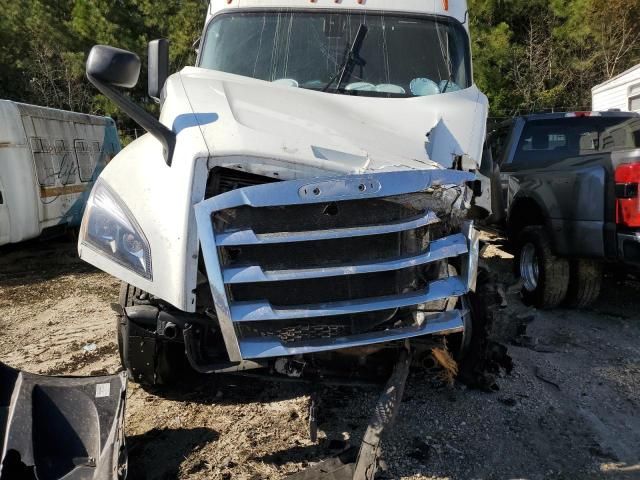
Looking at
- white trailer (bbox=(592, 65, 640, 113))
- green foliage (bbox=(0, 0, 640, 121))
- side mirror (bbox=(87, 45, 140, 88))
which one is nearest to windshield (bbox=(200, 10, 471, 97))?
side mirror (bbox=(87, 45, 140, 88))

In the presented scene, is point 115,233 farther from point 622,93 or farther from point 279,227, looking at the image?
point 622,93

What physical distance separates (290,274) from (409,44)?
2.62 m

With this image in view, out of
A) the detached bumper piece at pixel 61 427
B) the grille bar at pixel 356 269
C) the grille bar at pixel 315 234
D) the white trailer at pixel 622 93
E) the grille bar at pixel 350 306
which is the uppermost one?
the white trailer at pixel 622 93

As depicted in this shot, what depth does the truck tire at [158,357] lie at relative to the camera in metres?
3.34

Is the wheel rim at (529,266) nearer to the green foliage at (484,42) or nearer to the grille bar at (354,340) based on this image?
the grille bar at (354,340)

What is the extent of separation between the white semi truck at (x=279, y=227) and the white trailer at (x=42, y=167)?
599cm

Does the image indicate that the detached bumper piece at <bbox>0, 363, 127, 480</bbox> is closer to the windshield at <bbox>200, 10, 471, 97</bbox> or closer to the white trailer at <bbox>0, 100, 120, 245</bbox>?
the windshield at <bbox>200, 10, 471, 97</bbox>

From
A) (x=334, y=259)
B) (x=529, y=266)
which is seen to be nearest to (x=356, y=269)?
(x=334, y=259)

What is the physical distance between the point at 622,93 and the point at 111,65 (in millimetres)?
12883

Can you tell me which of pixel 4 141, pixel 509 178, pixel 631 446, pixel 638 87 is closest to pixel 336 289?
pixel 631 446

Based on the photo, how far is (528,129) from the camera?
709 centimetres

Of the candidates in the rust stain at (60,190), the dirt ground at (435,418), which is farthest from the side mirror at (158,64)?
the rust stain at (60,190)

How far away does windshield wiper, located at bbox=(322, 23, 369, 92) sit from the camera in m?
4.05

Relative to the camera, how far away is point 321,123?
3201mm
